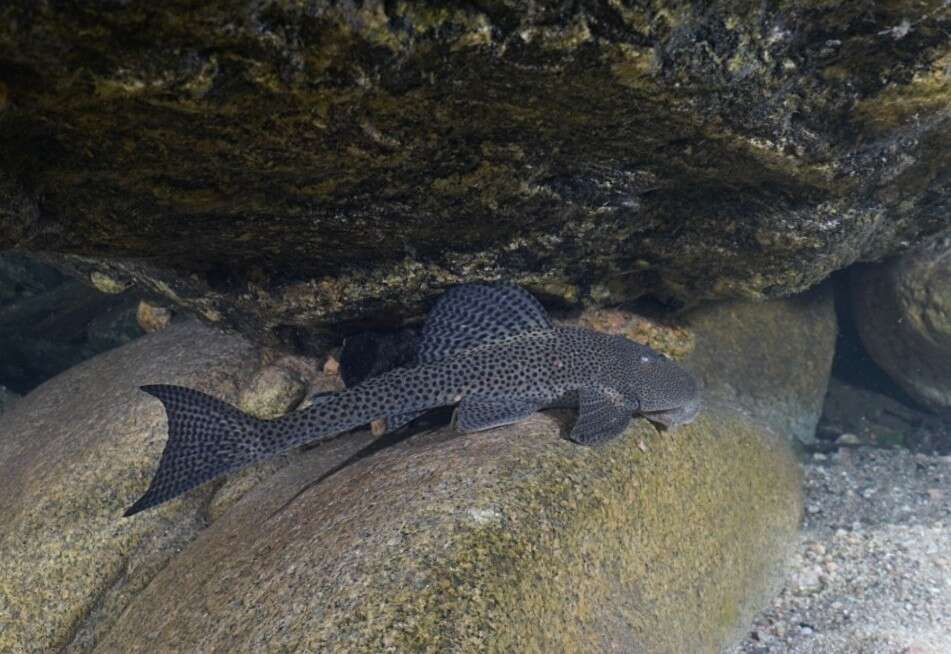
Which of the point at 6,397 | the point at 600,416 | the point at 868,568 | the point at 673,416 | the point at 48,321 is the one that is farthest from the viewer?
the point at 48,321

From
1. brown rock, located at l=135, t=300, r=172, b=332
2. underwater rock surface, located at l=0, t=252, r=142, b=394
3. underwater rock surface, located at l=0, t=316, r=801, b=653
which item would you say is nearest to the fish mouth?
underwater rock surface, located at l=0, t=316, r=801, b=653

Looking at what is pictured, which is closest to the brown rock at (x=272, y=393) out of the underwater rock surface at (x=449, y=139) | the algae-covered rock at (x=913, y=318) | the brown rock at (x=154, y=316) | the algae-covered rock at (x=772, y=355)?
the underwater rock surface at (x=449, y=139)

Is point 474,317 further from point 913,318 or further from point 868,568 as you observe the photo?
point 913,318

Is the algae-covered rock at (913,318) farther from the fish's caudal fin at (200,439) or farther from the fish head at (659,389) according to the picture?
the fish's caudal fin at (200,439)

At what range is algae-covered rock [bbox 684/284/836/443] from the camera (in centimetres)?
703

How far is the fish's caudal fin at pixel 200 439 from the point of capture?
401 centimetres

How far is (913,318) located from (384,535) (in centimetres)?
684

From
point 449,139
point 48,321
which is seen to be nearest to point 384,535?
point 449,139

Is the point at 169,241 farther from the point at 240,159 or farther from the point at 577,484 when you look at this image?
the point at 577,484

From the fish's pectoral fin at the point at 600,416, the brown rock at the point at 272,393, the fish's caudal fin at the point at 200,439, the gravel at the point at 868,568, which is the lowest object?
the gravel at the point at 868,568

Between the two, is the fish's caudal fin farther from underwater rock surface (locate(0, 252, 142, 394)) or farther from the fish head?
underwater rock surface (locate(0, 252, 142, 394))

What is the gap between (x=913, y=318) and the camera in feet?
23.7

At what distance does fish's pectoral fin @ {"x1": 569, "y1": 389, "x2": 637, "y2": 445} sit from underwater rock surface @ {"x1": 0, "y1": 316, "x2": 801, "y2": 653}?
0.12 metres

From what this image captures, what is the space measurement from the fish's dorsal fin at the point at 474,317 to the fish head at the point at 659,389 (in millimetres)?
885
